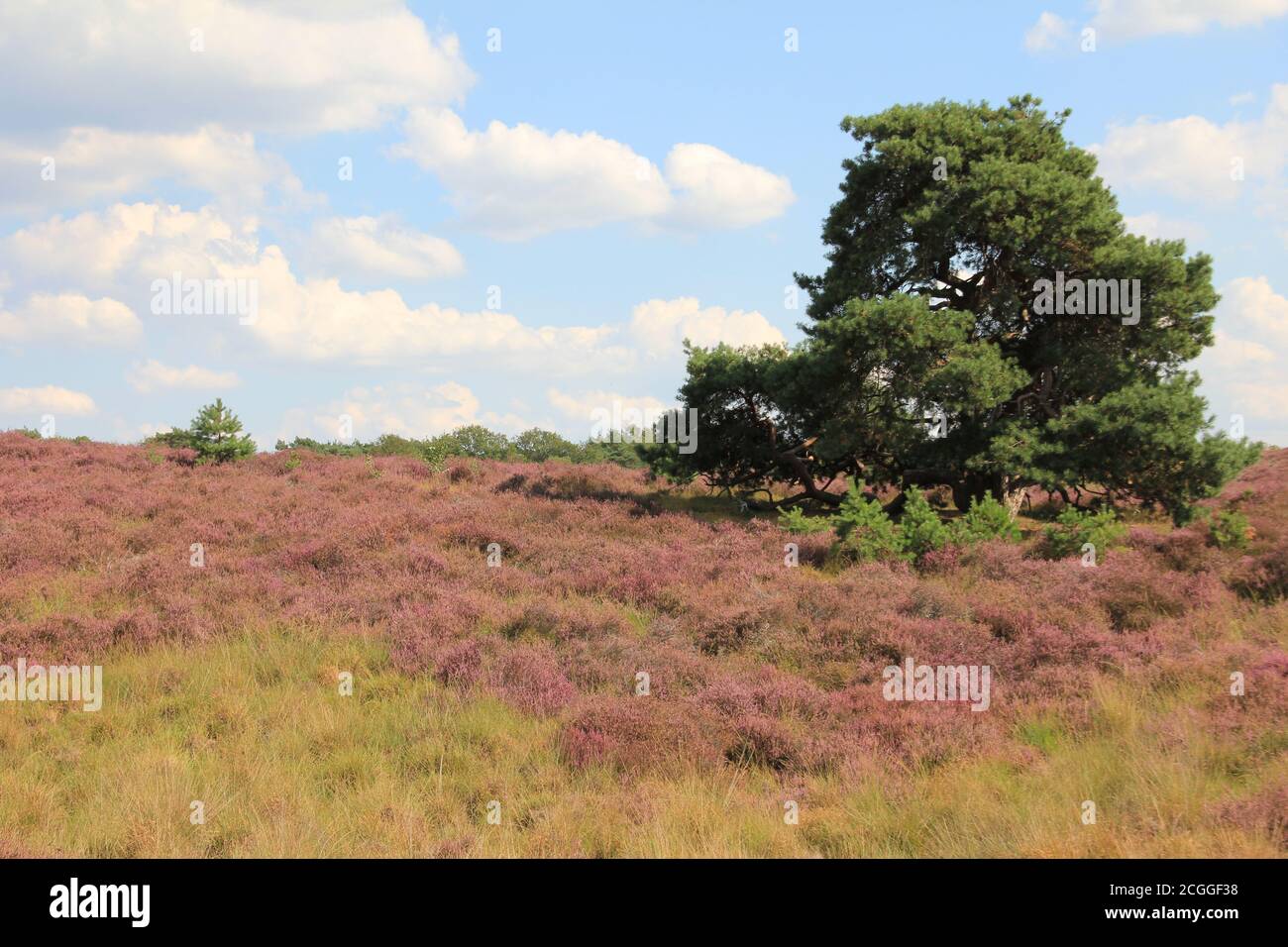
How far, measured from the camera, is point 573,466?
1012 inches

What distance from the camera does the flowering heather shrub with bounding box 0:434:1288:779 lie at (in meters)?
8.01

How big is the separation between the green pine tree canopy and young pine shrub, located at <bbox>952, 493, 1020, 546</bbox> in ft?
4.03

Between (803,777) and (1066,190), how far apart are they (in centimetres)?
1455

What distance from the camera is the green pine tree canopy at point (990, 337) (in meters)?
15.7

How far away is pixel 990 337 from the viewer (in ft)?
58.7

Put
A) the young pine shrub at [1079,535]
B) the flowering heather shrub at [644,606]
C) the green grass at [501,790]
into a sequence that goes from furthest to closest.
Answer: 1. the young pine shrub at [1079,535]
2. the flowering heather shrub at [644,606]
3. the green grass at [501,790]

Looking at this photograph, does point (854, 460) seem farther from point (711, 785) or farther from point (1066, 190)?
point (711, 785)

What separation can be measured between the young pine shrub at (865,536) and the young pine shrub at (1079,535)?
2529 millimetres

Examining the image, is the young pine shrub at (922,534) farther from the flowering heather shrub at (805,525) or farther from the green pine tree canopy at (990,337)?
the green pine tree canopy at (990,337)

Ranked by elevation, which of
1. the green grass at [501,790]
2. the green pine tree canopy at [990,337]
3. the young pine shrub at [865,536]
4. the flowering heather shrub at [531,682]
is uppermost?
the green pine tree canopy at [990,337]

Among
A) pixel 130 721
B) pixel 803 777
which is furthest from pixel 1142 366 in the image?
pixel 130 721

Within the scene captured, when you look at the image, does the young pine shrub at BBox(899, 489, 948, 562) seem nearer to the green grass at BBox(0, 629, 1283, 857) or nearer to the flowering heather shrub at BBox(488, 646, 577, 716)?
the green grass at BBox(0, 629, 1283, 857)

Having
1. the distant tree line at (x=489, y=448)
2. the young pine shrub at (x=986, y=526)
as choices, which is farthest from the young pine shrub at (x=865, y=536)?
the distant tree line at (x=489, y=448)
